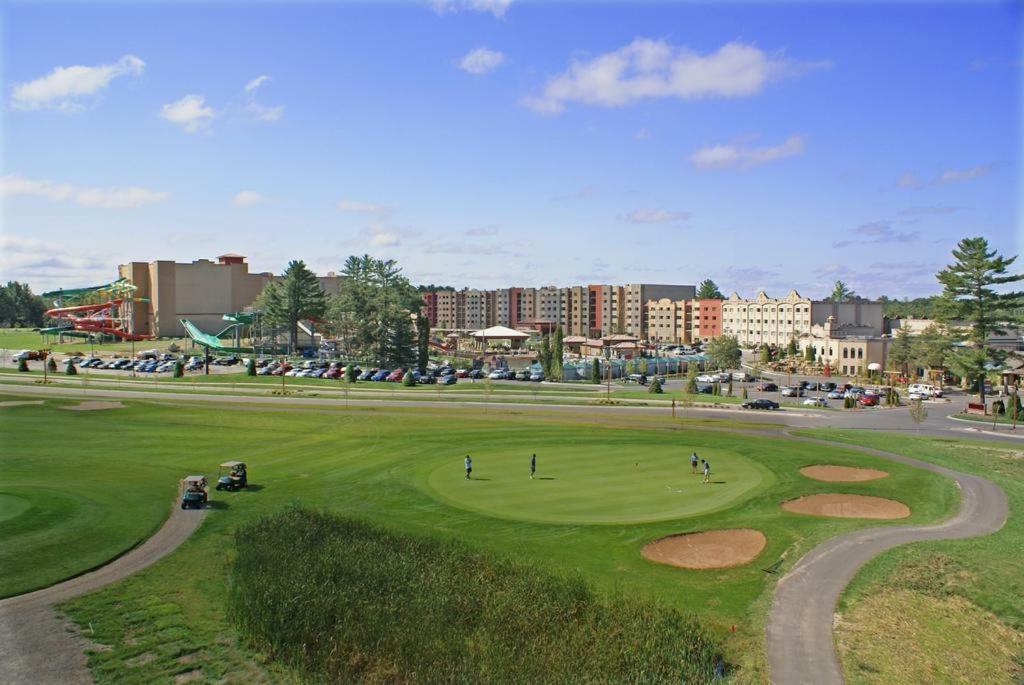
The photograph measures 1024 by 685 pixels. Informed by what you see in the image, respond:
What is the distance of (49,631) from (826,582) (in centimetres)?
2617

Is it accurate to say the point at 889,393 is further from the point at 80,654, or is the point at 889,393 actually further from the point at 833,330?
the point at 80,654

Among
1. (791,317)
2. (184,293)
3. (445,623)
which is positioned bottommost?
(445,623)

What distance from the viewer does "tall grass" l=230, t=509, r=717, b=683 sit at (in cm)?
1980

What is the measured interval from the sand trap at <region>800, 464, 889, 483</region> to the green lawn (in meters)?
0.92

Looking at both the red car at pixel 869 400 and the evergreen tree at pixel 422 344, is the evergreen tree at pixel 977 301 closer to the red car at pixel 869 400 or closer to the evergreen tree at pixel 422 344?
the red car at pixel 869 400

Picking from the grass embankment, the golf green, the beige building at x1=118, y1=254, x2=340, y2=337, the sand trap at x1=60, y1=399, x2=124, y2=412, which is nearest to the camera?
the grass embankment

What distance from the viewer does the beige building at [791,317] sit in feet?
486

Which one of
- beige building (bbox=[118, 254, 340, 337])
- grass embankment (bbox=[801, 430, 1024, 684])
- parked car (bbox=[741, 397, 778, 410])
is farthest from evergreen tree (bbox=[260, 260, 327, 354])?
grass embankment (bbox=[801, 430, 1024, 684])

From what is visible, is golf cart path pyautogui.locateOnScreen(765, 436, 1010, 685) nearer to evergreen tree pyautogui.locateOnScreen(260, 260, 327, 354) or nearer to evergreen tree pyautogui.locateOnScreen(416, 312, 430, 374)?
evergreen tree pyautogui.locateOnScreen(416, 312, 430, 374)

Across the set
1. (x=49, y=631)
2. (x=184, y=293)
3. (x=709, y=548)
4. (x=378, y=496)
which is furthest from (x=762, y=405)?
(x=184, y=293)

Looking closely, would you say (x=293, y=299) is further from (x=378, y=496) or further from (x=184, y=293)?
(x=378, y=496)

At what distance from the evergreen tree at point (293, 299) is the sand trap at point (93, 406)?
61.9m

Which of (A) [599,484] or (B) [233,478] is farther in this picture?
(A) [599,484]

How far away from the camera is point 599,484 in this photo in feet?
133
